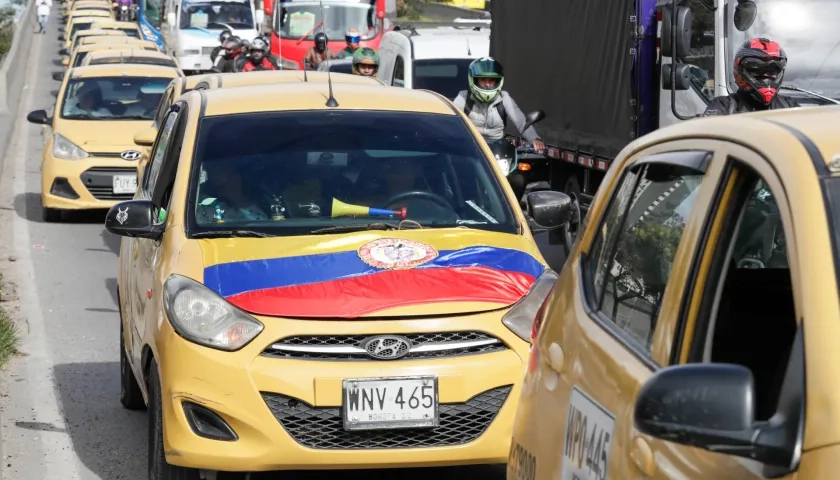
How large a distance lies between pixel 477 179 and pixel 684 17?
4.93 meters

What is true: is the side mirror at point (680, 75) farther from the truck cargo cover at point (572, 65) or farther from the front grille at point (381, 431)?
the front grille at point (381, 431)

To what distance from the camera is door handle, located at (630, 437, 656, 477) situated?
2869mm

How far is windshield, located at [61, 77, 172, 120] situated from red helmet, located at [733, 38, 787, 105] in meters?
9.73

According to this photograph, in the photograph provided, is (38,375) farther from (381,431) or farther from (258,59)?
(258,59)

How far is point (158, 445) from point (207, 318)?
1.77 ft

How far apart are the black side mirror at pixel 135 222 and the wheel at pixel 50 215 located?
10.5 meters

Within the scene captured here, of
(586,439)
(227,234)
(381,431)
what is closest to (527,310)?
(381,431)

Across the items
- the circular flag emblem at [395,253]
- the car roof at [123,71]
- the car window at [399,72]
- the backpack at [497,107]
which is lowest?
the car roof at [123,71]

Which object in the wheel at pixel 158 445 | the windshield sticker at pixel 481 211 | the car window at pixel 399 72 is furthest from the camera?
the car window at pixel 399 72

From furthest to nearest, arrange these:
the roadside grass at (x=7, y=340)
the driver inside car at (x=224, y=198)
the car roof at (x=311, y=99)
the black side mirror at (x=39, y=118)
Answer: the black side mirror at (x=39, y=118)
the roadside grass at (x=7, y=340)
the car roof at (x=311, y=99)
the driver inside car at (x=224, y=198)

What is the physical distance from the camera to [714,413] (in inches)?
93.2

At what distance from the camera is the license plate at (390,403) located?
18.0 feet

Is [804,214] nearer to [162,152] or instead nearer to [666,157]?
[666,157]

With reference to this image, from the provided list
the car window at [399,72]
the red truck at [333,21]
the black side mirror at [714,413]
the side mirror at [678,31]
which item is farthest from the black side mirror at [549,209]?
the red truck at [333,21]
